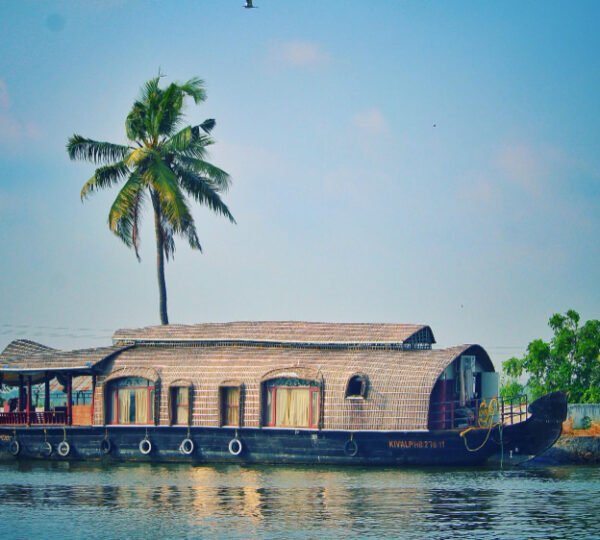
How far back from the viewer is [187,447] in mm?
33312

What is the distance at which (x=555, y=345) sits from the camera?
139 feet

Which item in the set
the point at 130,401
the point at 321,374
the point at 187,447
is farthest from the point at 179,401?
the point at 321,374

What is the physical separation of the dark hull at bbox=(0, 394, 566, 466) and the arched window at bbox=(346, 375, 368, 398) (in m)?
1.03

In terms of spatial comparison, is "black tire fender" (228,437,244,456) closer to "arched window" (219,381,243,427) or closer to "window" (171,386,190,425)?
"arched window" (219,381,243,427)

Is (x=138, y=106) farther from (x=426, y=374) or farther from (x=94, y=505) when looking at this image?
(x=94, y=505)

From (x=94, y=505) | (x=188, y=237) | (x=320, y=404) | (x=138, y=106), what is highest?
(x=138, y=106)

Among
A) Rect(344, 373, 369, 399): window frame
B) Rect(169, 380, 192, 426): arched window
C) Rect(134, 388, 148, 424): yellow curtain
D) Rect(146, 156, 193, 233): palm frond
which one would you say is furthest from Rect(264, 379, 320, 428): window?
Rect(146, 156, 193, 233): palm frond

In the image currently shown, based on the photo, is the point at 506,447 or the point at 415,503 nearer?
the point at 415,503

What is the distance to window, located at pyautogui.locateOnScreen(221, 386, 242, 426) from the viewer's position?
3325 centimetres

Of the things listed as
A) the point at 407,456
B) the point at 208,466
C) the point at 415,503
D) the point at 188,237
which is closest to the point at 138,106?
the point at 188,237

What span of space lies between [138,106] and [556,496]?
20.7 meters

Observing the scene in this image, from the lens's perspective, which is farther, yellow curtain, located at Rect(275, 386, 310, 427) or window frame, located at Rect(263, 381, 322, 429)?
yellow curtain, located at Rect(275, 386, 310, 427)

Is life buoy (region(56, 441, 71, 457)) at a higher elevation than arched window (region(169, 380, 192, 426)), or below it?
below

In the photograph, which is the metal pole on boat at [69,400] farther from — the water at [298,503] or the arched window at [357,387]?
the arched window at [357,387]
